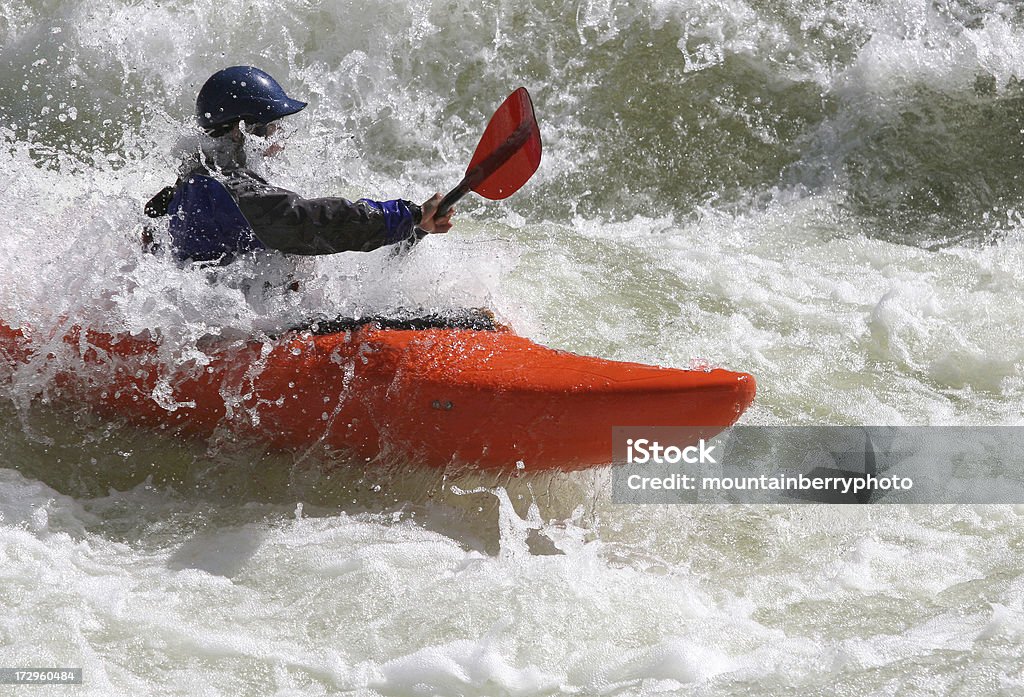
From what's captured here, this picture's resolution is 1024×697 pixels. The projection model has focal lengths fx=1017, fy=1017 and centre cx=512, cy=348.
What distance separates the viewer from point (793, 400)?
3551 mm

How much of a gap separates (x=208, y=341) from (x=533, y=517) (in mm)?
1086

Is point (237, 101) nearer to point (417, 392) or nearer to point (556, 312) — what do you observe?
point (417, 392)

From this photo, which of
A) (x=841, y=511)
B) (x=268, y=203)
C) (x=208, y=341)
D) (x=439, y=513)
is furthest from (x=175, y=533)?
(x=841, y=511)

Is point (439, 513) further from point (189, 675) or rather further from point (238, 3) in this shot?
point (238, 3)

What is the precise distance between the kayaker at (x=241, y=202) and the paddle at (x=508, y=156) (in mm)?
360

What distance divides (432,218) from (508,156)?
304mm

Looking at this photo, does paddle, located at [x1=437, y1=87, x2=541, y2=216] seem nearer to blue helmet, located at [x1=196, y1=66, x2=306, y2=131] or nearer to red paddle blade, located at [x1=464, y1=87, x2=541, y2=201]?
red paddle blade, located at [x1=464, y1=87, x2=541, y2=201]

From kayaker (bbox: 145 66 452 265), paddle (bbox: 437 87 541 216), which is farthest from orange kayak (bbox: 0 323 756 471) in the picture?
paddle (bbox: 437 87 541 216)

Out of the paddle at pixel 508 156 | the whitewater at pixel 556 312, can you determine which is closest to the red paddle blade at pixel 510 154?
the paddle at pixel 508 156

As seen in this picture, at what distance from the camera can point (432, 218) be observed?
9.96 feet

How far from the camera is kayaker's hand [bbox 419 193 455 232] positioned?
3023 millimetres

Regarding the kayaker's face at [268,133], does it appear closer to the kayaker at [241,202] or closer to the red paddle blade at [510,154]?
the kayaker at [241,202]

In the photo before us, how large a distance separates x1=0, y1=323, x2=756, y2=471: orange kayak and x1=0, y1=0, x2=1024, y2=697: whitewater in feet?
0.31

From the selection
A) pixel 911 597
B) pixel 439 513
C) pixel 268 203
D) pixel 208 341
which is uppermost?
pixel 268 203
